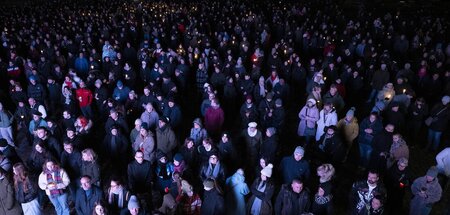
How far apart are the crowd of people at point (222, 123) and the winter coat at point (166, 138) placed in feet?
0.14

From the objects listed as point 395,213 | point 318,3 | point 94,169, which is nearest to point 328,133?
point 395,213

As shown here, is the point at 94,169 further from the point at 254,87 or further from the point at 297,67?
the point at 297,67

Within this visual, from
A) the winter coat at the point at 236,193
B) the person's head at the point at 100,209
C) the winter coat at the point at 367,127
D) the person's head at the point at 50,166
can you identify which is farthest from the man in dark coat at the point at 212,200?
the winter coat at the point at 367,127

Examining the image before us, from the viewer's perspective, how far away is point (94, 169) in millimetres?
6855

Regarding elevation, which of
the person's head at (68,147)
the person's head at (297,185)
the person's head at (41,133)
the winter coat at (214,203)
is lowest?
the winter coat at (214,203)

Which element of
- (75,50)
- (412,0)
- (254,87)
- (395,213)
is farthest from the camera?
(412,0)

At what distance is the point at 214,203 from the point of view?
5.94 m

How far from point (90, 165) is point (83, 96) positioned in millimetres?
3908

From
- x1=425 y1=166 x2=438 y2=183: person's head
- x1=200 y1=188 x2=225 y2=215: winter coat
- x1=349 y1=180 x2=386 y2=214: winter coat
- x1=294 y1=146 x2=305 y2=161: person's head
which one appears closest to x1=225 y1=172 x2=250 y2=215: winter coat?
x1=200 y1=188 x2=225 y2=215: winter coat

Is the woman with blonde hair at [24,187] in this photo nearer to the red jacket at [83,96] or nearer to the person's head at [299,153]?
the red jacket at [83,96]

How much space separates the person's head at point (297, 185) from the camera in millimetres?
5770

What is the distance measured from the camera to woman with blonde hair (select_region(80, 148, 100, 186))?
6697 millimetres

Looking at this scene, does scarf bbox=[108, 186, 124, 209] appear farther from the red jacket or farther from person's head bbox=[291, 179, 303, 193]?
the red jacket

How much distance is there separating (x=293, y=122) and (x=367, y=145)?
131 inches
